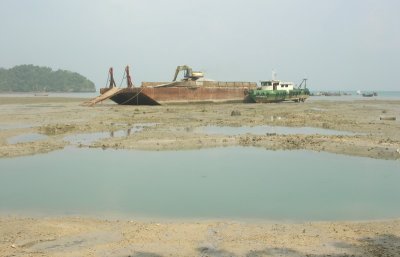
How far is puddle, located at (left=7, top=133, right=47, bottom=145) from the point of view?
57.7ft

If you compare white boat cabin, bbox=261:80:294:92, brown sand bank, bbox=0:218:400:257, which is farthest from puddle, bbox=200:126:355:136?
white boat cabin, bbox=261:80:294:92

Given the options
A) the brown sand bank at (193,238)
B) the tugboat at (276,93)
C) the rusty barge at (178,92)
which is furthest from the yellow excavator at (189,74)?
the brown sand bank at (193,238)

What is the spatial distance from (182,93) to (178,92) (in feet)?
1.95

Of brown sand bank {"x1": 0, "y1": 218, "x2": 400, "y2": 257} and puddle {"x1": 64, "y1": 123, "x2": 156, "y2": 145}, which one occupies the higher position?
puddle {"x1": 64, "y1": 123, "x2": 156, "y2": 145}

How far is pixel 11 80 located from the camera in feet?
649

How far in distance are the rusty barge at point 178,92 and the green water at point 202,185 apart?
2880 cm

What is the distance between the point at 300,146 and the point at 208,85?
3638 cm

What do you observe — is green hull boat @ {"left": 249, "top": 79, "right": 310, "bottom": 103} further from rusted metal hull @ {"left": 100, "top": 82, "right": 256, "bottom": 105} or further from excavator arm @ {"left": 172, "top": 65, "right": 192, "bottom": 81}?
excavator arm @ {"left": 172, "top": 65, "right": 192, "bottom": 81}

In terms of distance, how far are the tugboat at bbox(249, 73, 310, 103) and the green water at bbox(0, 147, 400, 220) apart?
121 ft

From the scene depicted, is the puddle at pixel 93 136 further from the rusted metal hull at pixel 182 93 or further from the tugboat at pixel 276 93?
the tugboat at pixel 276 93

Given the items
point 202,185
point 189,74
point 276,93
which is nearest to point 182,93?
point 189,74

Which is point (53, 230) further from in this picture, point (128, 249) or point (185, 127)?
point (185, 127)

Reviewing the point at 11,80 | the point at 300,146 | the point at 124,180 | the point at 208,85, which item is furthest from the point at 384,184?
the point at 11,80

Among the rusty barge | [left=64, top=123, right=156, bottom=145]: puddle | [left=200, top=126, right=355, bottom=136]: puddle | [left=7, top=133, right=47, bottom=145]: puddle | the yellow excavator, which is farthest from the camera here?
the yellow excavator
